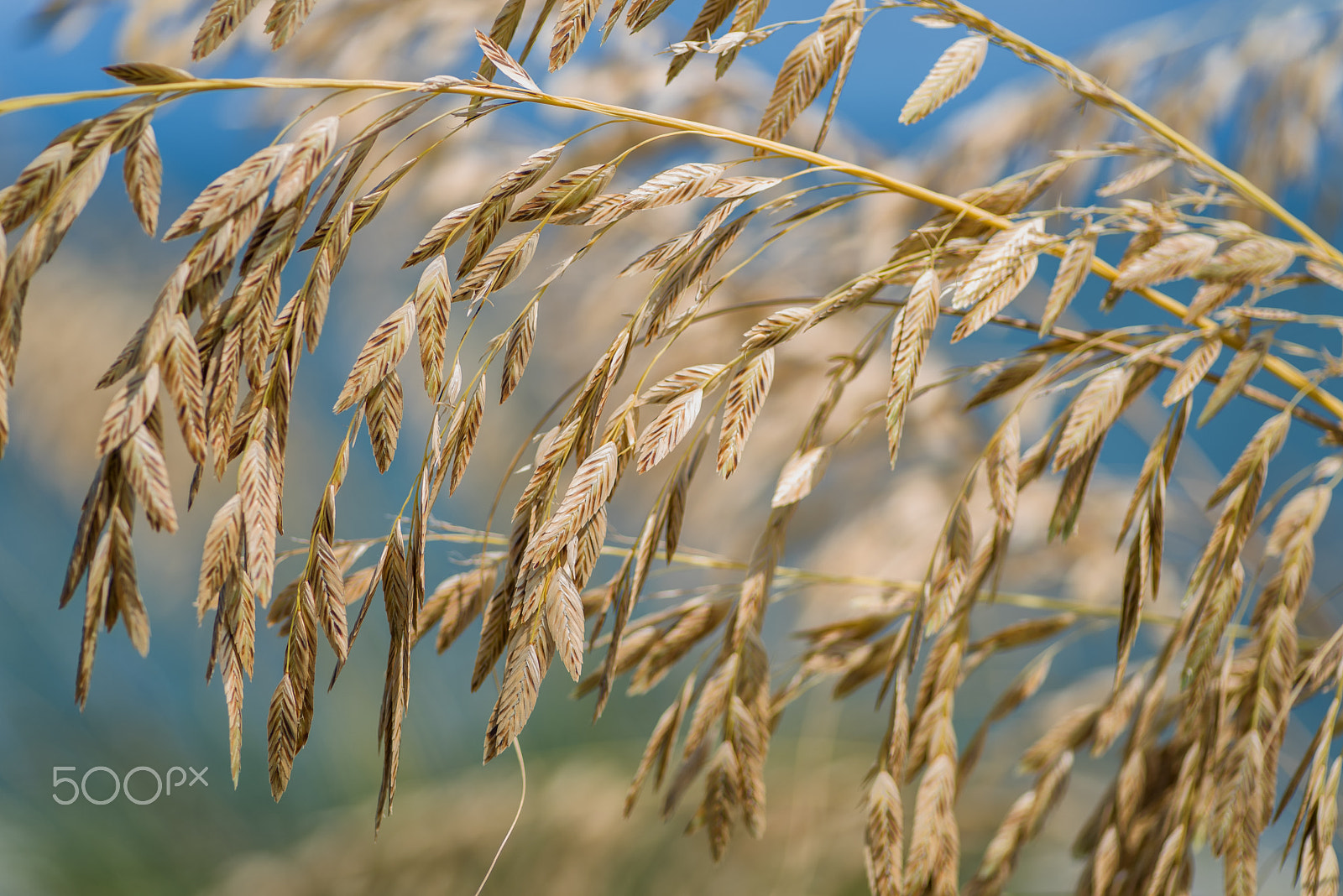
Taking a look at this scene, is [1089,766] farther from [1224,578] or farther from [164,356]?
[164,356]

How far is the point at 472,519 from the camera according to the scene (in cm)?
121

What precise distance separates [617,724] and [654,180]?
0.98 meters

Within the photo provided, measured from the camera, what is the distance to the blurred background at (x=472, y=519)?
0.86m

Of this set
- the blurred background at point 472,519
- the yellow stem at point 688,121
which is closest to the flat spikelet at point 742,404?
the yellow stem at point 688,121

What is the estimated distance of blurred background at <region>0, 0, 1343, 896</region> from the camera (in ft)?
2.82

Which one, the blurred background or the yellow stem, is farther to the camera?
the blurred background

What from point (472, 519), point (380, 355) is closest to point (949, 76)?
point (380, 355)

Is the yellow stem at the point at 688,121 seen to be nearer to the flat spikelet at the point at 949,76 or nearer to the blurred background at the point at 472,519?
the flat spikelet at the point at 949,76

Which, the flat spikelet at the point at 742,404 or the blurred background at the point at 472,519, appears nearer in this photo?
the flat spikelet at the point at 742,404

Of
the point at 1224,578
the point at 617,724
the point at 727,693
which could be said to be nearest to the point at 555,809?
the point at 617,724

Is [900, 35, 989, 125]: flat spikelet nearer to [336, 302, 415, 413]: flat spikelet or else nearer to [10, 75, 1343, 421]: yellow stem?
[10, 75, 1343, 421]: yellow stem

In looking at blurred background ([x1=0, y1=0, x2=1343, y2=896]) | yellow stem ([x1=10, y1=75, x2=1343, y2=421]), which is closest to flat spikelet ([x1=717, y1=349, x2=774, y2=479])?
yellow stem ([x1=10, y1=75, x2=1343, y2=421])

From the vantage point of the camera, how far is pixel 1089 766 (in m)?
1.14

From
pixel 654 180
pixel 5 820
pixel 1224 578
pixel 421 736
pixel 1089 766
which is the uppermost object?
pixel 654 180
